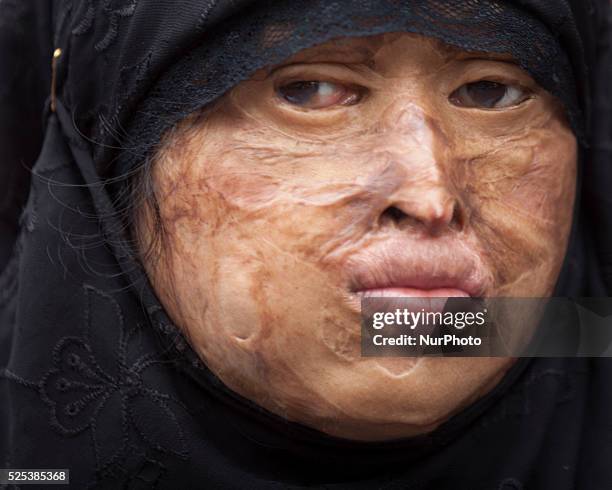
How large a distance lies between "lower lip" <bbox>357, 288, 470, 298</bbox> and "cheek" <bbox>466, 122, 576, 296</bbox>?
110mm

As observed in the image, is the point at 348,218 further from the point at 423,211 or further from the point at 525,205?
the point at 525,205

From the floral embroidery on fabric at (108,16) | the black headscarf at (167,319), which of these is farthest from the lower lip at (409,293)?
the floral embroidery on fabric at (108,16)

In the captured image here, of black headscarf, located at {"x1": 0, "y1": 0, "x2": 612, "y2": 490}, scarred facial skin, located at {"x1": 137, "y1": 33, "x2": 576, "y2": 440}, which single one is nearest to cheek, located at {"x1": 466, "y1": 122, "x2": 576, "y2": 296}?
scarred facial skin, located at {"x1": 137, "y1": 33, "x2": 576, "y2": 440}

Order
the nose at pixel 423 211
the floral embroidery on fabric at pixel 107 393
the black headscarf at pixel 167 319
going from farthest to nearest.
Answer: the floral embroidery on fabric at pixel 107 393 < the black headscarf at pixel 167 319 < the nose at pixel 423 211

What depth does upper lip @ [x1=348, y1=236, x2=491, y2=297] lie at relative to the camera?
1243 millimetres

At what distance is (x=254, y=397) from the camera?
141cm

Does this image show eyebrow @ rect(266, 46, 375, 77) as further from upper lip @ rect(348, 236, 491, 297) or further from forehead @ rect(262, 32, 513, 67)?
upper lip @ rect(348, 236, 491, 297)

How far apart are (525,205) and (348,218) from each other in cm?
36

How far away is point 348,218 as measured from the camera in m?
1.27

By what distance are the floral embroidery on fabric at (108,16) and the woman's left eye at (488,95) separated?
1.97ft

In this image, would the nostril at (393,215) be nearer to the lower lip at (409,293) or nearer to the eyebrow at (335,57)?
the lower lip at (409,293)

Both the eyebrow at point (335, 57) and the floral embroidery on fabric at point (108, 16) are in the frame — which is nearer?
the eyebrow at point (335, 57)

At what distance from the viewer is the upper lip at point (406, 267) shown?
4.08 ft

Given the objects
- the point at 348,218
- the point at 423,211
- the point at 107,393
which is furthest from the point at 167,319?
the point at 423,211
